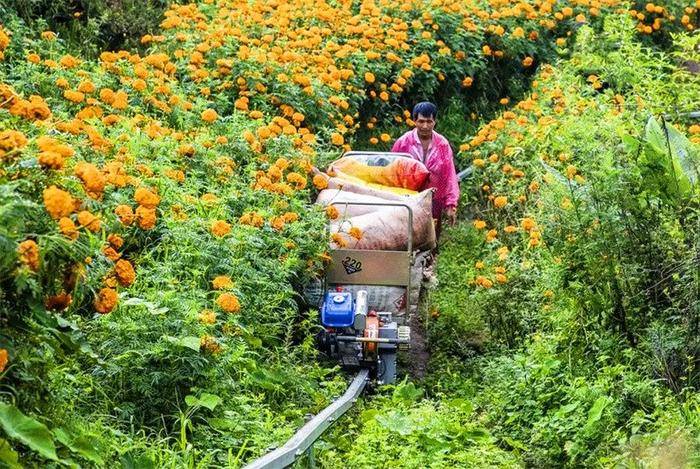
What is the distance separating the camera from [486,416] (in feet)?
28.2

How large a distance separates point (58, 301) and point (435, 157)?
789cm

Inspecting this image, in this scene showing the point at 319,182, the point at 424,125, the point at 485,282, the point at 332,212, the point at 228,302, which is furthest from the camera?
the point at 424,125

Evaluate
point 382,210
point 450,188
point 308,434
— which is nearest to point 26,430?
point 308,434

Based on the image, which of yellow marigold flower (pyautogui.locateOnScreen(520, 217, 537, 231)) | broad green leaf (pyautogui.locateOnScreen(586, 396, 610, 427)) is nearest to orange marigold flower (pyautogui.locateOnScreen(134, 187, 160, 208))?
broad green leaf (pyautogui.locateOnScreen(586, 396, 610, 427))

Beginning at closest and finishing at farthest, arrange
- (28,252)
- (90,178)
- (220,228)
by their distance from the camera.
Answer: (28,252), (90,178), (220,228)

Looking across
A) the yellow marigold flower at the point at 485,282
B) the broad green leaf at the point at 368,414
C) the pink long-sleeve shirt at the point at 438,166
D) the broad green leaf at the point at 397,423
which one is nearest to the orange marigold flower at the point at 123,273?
the broad green leaf at the point at 397,423

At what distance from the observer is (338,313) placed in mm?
8859

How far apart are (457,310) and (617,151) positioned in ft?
10.9

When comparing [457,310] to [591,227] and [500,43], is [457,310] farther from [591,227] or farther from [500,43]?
[500,43]

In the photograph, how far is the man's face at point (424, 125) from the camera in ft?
40.3

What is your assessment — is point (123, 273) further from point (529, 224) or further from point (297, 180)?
point (529, 224)

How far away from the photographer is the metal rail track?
5.86 m

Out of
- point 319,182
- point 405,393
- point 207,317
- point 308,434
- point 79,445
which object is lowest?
point 405,393

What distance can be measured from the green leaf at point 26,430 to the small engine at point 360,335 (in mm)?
4320
